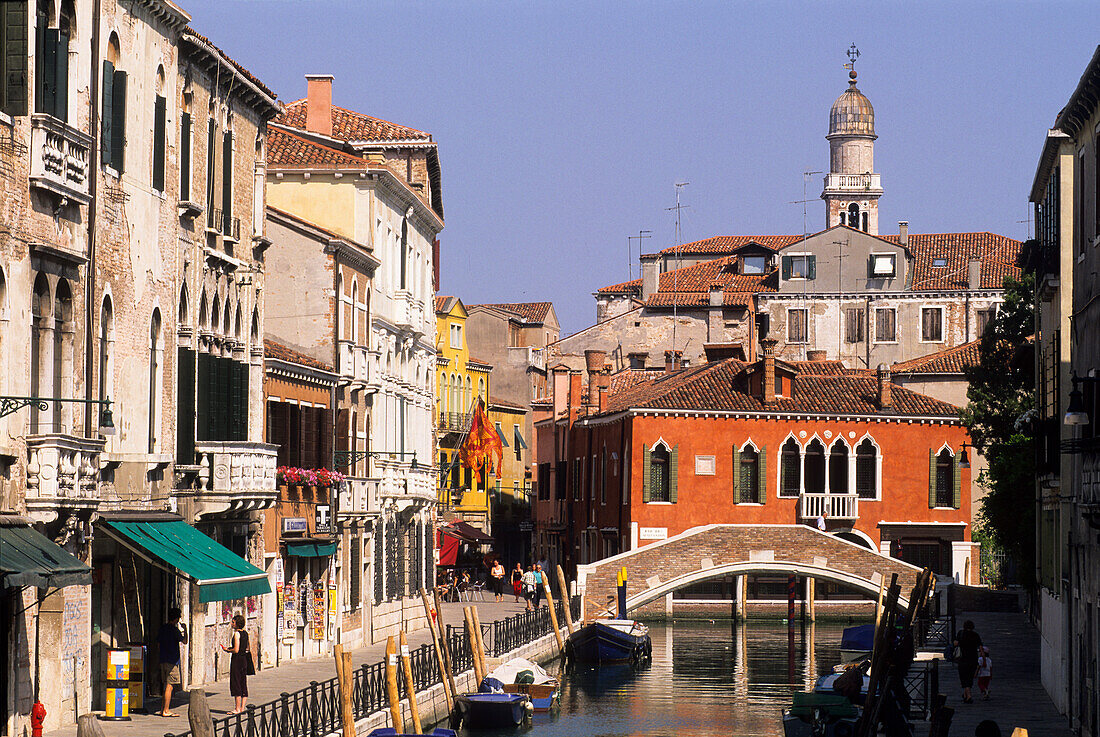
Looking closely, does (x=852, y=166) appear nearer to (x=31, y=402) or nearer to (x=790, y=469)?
(x=790, y=469)

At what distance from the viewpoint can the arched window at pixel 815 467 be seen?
48812 millimetres

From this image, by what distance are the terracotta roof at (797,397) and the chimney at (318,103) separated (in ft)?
46.8

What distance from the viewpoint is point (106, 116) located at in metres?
19.0

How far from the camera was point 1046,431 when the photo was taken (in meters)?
22.5

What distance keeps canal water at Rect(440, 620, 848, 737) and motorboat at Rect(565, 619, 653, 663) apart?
38cm

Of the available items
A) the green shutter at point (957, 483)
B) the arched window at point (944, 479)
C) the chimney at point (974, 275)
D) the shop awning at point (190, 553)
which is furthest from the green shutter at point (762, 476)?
the shop awning at point (190, 553)

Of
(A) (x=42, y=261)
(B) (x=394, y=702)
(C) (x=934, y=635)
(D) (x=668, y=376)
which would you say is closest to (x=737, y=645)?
(C) (x=934, y=635)

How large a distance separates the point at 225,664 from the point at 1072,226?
12602 mm

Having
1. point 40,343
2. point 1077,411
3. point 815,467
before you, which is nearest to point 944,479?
point 815,467

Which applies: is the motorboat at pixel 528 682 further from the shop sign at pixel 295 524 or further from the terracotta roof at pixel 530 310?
the terracotta roof at pixel 530 310

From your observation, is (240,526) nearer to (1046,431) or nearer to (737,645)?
(1046,431)

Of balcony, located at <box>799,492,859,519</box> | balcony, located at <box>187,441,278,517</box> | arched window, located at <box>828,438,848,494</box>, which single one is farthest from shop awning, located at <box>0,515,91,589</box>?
arched window, located at <box>828,438,848,494</box>

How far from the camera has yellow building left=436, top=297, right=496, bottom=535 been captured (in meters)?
57.7

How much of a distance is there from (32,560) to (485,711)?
36.1 ft
